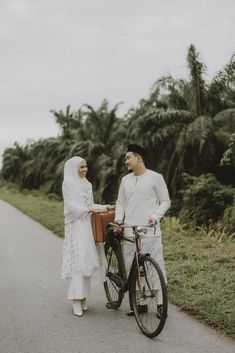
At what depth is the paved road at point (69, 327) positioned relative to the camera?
4785mm

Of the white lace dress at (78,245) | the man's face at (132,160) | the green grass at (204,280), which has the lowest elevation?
the green grass at (204,280)

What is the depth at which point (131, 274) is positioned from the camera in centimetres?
569

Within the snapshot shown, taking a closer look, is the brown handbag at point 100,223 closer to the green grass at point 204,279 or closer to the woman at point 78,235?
the woman at point 78,235

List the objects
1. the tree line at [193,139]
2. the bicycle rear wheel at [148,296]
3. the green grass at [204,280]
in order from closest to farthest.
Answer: the bicycle rear wheel at [148,296], the green grass at [204,280], the tree line at [193,139]

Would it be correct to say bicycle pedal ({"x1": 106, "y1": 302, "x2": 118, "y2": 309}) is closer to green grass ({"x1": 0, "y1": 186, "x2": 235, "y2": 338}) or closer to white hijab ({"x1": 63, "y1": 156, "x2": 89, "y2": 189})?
green grass ({"x1": 0, "y1": 186, "x2": 235, "y2": 338})

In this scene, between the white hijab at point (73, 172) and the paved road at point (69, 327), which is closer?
the paved road at point (69, 327)

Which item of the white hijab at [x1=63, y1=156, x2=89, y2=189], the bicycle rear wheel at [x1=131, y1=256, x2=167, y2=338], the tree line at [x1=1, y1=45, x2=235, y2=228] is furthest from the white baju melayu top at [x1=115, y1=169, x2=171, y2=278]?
the tree line at [x1=1, y1=45, x2=235, y2=228]

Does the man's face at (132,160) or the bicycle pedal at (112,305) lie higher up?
the man's face at (132,160)

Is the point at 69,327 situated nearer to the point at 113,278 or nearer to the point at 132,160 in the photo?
the point at 113,278

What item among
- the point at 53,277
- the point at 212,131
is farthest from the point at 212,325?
the point at 212,131

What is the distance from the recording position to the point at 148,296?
5301 mm

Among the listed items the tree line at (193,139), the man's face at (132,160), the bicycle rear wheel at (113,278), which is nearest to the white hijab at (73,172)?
the man's face at (132,160)

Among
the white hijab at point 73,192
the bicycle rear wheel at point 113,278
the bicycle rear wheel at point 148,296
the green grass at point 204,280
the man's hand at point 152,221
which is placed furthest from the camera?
the white hijab at point 73,192

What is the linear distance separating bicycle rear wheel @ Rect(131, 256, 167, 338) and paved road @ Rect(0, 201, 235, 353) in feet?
0.40
